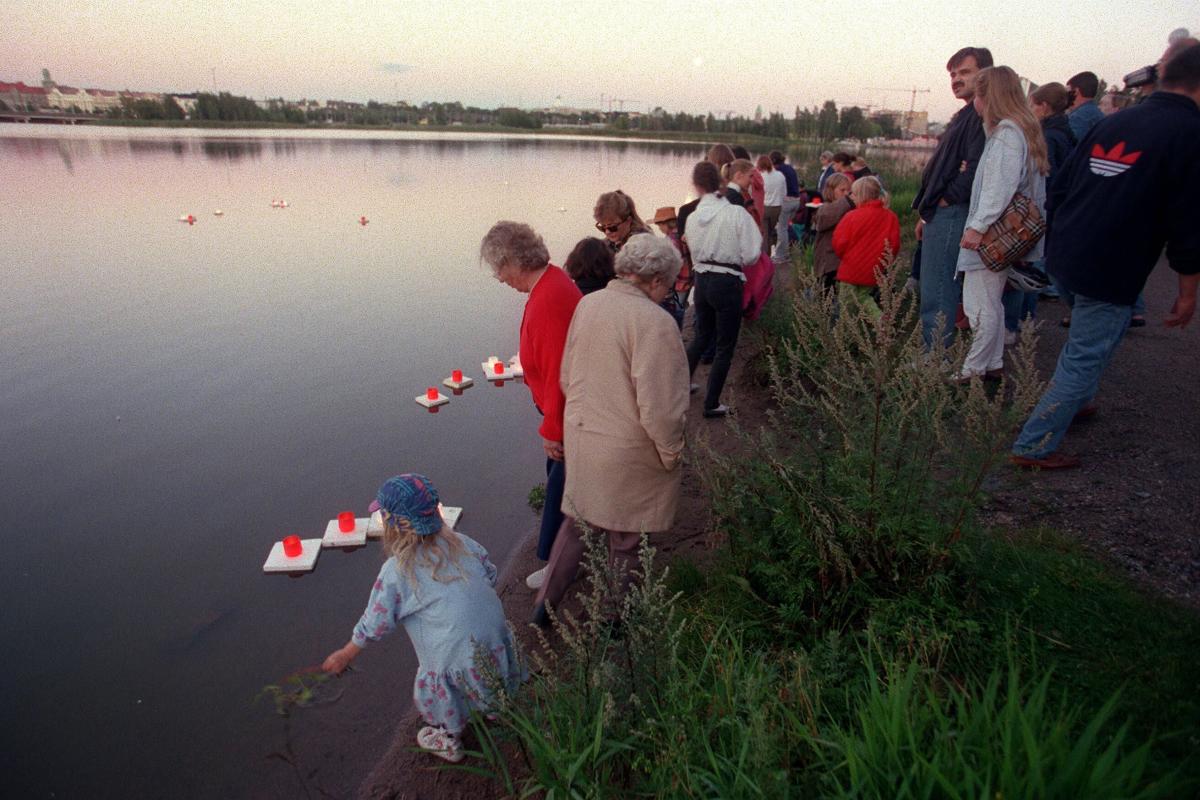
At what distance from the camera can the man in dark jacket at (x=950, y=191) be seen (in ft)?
14.3

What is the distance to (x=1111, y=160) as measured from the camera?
10.5ft

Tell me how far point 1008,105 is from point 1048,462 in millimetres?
2137

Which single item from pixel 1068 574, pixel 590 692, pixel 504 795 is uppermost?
pixel 1068 574

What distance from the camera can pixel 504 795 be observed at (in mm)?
2275

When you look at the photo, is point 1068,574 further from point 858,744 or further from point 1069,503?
point 858,744

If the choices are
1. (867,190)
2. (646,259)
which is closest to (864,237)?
(867,190)

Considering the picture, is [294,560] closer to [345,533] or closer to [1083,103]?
[345,533]

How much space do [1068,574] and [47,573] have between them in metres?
5.35

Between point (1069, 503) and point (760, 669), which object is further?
point (1069, 503)

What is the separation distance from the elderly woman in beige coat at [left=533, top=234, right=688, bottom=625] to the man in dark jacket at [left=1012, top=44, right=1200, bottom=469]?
5.64ft

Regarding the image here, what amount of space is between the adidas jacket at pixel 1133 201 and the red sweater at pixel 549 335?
2.55 metres

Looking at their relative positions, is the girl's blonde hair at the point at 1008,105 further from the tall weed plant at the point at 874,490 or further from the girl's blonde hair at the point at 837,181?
the girl's blonde hair at the point at 837,181

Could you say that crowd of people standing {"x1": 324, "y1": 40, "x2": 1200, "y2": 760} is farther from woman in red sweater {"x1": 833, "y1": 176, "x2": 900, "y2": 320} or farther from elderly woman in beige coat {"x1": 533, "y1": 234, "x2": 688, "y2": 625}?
woman in red sweater {"x1": 833, "y1": 176, "x2": 900, "y2": 320}

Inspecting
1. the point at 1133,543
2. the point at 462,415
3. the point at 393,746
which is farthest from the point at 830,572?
the point at 462,415
